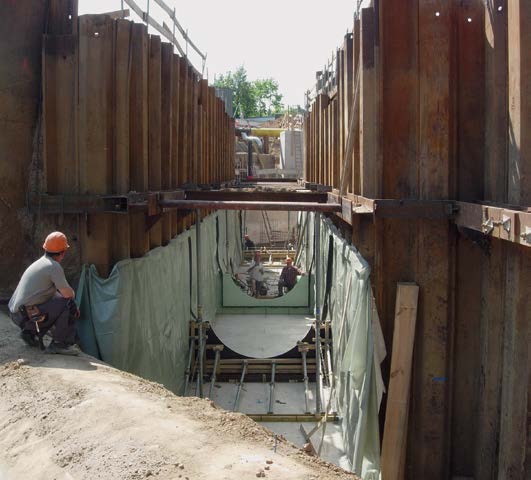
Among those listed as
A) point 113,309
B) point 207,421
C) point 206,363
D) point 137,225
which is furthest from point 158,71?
point 207,421

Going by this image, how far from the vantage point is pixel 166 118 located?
10.3 meters

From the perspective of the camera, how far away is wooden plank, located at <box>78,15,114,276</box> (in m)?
Answer: 7.71

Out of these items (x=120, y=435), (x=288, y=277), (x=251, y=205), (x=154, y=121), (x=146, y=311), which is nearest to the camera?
(x=120, y=435)

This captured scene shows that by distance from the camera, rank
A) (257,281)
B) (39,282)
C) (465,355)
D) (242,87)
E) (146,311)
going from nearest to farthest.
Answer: (39,282), (465,355), (146,311), (257,281), (242,87)

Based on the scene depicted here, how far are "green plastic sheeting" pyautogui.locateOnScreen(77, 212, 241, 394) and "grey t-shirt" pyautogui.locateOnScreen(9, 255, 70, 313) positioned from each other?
73 cm

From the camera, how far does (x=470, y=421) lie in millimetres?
7125

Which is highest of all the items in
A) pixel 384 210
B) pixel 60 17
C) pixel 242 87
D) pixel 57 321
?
pixel 242 87

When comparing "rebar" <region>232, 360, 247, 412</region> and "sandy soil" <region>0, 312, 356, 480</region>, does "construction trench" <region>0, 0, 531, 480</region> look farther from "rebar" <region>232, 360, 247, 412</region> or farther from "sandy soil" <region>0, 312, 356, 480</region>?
"rebar" <region>232, 360, 247, 412</region>

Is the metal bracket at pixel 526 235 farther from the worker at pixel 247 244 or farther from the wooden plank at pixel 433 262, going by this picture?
the worker at pixel 247 244

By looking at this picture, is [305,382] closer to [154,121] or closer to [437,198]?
[154,121]

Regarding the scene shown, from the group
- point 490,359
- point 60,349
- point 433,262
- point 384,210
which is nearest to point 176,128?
point 384,210

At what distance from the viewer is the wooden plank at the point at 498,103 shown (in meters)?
6.34

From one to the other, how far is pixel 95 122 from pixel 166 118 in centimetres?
259

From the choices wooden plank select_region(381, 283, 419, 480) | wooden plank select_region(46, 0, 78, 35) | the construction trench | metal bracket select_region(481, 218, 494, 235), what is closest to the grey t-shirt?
the construction trench
